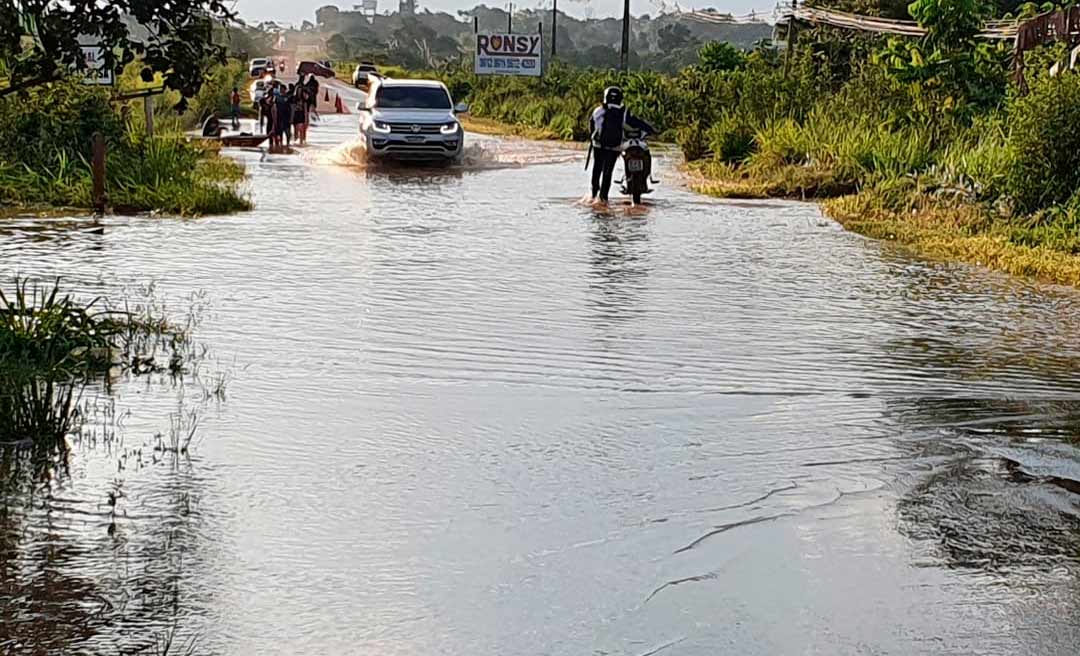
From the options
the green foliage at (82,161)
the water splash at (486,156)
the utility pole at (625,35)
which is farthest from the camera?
the utility pole at (625,35)

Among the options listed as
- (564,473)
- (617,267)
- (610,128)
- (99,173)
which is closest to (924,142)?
(610,128)

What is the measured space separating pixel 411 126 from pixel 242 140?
7679 mm

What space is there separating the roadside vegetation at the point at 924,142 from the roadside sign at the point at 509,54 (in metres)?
21.4

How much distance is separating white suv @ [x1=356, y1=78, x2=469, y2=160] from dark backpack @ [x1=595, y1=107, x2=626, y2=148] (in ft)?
29.0

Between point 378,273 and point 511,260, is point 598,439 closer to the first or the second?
point 378,273

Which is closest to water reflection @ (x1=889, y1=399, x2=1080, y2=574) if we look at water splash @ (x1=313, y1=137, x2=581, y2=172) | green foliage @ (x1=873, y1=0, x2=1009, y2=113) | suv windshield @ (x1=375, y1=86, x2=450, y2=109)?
green foliage @ (x1=873, y1=0, x2=1009, y2=113)

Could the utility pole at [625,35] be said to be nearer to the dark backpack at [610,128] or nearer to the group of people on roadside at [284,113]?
the group of people on roadside at [284,113]

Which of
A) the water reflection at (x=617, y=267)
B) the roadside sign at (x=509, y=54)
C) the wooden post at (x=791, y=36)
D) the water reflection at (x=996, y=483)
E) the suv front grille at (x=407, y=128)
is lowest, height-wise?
the water reflection at (x=617, y=267)

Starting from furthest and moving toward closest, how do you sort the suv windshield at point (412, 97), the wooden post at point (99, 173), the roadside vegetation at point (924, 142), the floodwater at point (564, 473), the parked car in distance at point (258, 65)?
1. the parked car in distance at point (258, 65)
2. the suv windshield at point (412, 97)
3. the wooden post at point (99, 173)
4. the roadside vegetation at point (924, 142)
5. the floodwater at point (564, 473)

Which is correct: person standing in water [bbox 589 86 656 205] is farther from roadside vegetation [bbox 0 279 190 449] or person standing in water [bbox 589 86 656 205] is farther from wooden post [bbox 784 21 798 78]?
wooden post [bbox 784 21 798 78]

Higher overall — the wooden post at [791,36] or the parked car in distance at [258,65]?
the wooden post at [791,36]

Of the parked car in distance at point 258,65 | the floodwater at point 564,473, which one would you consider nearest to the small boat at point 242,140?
the floodwater at point 564,473

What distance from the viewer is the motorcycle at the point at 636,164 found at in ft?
72.3

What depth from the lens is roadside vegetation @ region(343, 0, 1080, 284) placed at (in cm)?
1786
